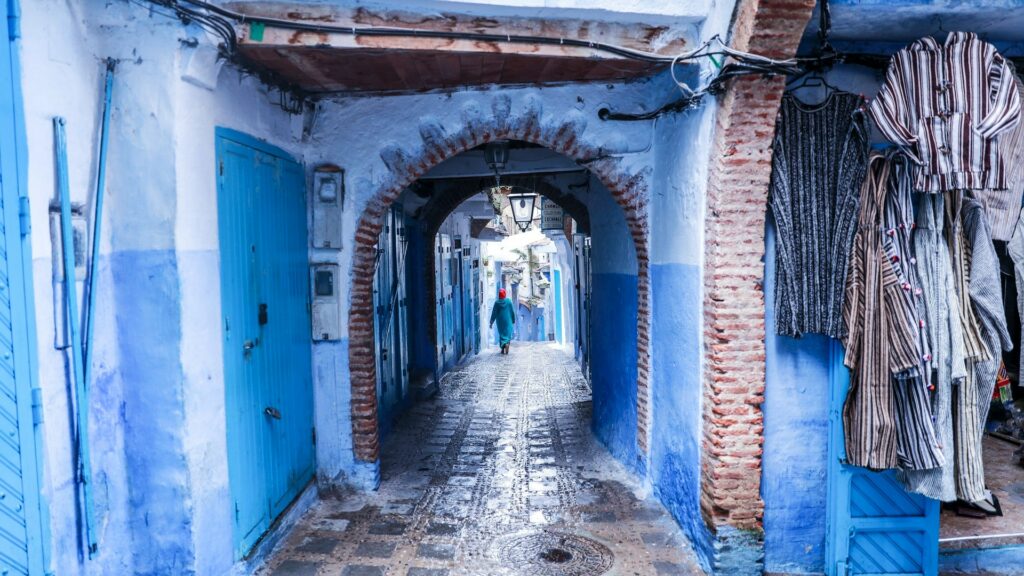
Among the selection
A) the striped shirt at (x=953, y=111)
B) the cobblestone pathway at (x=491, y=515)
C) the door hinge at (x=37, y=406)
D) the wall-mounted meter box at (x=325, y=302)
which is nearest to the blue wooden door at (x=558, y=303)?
the cobblestone pathway at (x=491, y=515)

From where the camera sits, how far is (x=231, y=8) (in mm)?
3330

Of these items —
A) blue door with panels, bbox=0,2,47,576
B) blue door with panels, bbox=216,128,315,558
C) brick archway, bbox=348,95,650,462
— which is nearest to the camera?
blue door with panels, bbox=0,2,47,576

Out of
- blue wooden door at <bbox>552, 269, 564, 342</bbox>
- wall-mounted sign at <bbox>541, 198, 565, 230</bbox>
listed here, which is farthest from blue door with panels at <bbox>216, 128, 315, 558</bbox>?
blue wooden door at <bbox>552, 269, 564, 342</bbox>

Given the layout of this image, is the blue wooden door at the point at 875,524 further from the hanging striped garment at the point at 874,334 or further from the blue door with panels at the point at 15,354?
the blue door with panels at the point at 15,354

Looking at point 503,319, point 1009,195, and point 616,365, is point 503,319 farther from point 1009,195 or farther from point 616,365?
point 1009,195

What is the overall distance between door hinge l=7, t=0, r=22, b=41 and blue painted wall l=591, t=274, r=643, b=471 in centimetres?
413

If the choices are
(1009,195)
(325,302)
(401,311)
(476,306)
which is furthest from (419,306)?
(1009,195)

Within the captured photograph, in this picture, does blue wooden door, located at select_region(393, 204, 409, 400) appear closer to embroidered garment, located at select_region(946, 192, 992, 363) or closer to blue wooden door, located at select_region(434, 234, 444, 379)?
blue wooden door, located at select_region(434, 234, 444, 379)

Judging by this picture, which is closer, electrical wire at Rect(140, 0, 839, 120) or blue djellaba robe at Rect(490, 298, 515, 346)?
electrical wire at Rect(140, 0, 839, 120)

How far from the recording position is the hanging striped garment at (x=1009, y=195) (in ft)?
11.6

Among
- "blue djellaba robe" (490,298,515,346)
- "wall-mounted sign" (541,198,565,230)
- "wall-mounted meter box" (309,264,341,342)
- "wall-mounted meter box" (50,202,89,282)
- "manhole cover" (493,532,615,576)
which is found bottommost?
"manhole cover" (493,532,615,576)

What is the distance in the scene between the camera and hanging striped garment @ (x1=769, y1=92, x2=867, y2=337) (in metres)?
3.50

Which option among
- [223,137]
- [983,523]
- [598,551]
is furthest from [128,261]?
[983,523]

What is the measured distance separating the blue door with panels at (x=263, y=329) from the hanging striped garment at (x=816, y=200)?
3.03 metres
